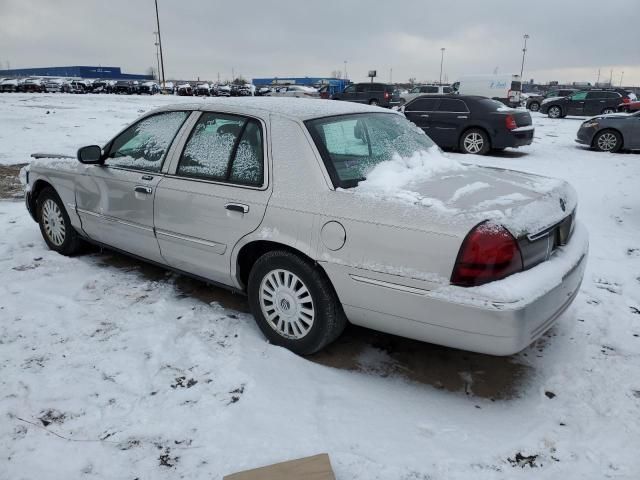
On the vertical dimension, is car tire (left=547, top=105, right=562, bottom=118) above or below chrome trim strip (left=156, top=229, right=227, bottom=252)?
above

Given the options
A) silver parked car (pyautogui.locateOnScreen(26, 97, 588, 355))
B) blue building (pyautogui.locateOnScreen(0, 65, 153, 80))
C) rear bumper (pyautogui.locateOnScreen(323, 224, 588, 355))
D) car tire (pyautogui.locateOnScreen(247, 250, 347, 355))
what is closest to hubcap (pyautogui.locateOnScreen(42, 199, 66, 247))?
silver parked car (pyautogui.locateOnScreen(26, 97, 588, 355))

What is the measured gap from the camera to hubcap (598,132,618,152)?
1264 cm

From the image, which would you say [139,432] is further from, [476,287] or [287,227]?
[476,287]

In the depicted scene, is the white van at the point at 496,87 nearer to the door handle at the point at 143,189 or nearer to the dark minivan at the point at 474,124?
the dark minivan at the point at 474,124

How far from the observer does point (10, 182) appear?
8570 mm

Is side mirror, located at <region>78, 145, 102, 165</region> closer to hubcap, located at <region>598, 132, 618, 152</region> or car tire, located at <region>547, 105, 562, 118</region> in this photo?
hubcap, located at <region>598, 132, 618, 152</region>

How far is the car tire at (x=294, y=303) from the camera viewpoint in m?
3.07

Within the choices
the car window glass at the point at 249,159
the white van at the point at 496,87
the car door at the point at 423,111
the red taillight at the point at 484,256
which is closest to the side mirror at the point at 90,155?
the car window glass at the point at 249,159

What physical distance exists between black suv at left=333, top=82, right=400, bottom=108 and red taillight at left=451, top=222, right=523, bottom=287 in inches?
1040

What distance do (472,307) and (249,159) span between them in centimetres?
176

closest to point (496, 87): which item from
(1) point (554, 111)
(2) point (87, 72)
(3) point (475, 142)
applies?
(1) point (554, 111)

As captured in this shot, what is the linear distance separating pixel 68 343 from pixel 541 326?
118 inches

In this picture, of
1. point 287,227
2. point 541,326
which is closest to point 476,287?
point 541,326

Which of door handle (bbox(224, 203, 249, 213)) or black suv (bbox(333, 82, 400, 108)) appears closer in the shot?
door handle (bbox(224, 203, 249, 213))
